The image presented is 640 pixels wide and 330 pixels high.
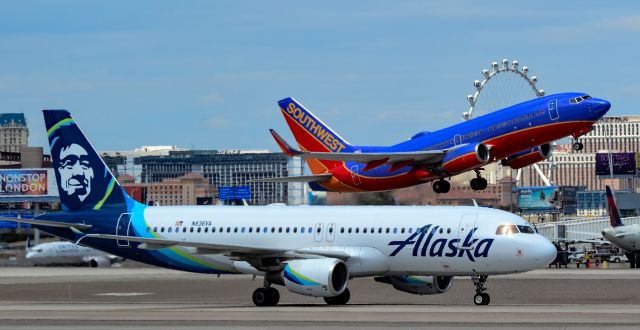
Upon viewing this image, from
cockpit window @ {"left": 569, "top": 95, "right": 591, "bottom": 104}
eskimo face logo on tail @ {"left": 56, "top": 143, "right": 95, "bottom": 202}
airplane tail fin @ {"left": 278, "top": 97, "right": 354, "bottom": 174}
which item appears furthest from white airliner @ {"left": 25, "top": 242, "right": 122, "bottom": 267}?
cockpit window @ {"left": 569, "top": 95, "right": 591, "bottom": 104}

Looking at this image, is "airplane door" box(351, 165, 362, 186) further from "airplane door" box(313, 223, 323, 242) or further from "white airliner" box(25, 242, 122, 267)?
"white airliner" box(25, 242, 122, 267)

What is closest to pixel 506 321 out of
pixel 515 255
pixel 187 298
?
pixel 515 255

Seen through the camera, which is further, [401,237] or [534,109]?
[534,109]

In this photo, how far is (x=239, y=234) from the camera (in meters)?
55.9

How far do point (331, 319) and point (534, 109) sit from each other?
2613cm

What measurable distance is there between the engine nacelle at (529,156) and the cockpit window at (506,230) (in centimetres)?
1721

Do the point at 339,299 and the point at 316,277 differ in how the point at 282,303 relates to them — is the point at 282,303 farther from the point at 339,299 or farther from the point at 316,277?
the point at 316,277

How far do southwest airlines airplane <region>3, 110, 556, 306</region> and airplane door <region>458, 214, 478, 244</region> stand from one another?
5cm

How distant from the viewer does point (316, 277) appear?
164ft

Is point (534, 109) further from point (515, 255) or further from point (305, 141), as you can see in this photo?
point (305, 141)

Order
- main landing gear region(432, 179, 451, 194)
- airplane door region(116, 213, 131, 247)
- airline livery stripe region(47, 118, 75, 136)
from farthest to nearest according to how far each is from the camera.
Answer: main landing gear region(432, 179, 451, 194) < airline livery stripe region(47, 118, 75, 136) < airplane door region(116, 213, 131, 247)

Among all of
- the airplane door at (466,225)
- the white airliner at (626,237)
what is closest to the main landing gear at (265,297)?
the airplane door at (466,225)

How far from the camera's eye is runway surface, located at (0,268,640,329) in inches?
1510

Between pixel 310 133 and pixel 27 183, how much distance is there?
4329 inches
